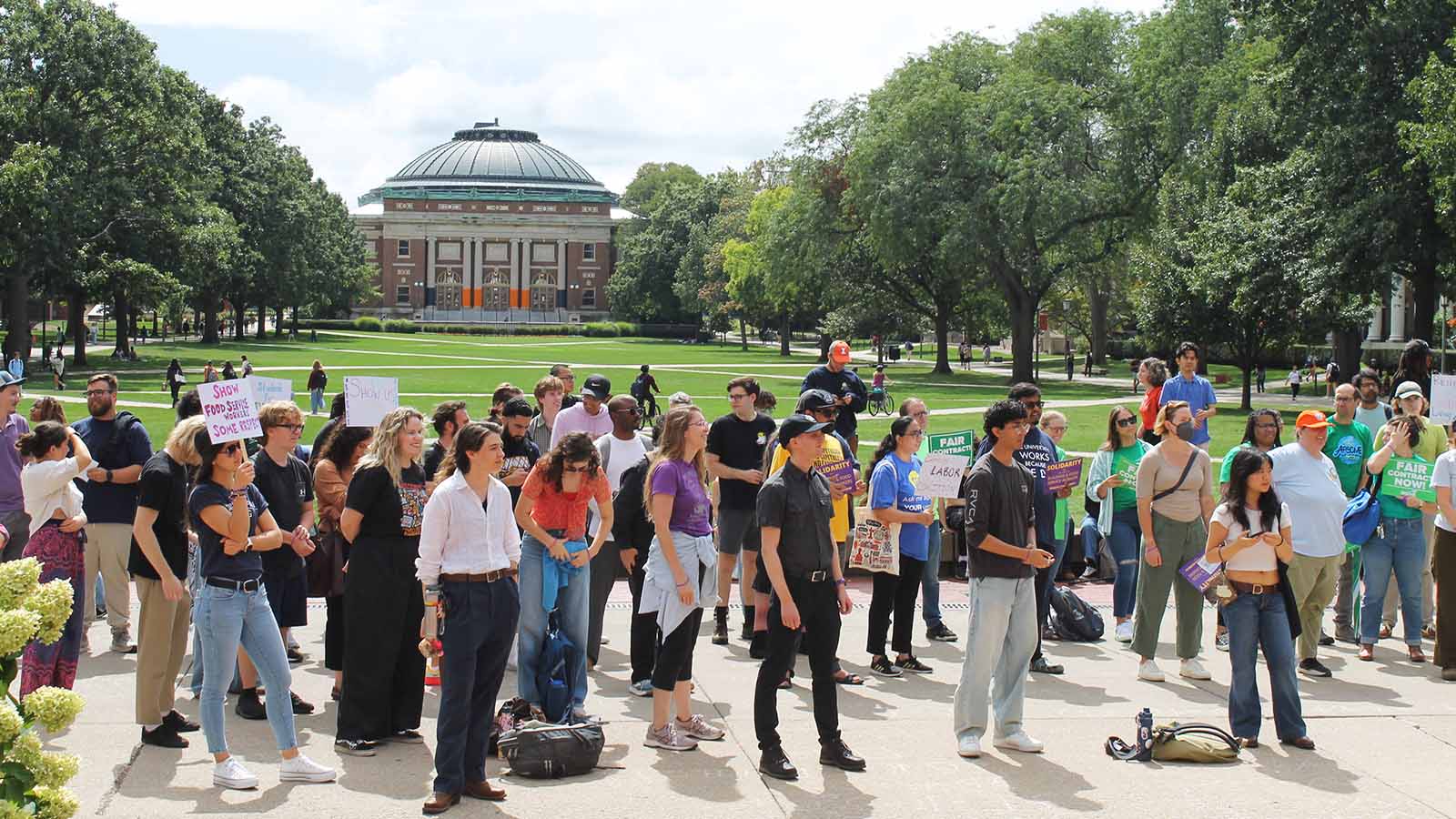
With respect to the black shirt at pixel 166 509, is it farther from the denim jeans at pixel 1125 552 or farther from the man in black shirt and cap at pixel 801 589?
the denim jeans at pixel 1125 552

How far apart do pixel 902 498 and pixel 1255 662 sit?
2.79m

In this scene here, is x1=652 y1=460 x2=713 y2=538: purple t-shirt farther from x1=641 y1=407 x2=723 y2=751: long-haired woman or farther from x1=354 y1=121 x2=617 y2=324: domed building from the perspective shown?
x1=354 y1=121 x2=617 y2=324: domed building

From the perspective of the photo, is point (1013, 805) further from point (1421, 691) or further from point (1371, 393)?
point (1371, 393)

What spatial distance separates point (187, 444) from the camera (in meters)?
7.66

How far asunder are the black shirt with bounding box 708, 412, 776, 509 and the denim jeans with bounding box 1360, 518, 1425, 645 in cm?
494

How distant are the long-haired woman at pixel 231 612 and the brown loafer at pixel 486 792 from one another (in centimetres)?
82

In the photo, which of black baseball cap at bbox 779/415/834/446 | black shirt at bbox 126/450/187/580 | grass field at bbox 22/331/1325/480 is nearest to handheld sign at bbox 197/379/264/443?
black shirt at bbox 126/450/187/580

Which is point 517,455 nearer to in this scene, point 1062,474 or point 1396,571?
point 1062,474

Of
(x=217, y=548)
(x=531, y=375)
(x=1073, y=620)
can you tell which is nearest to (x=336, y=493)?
(x=217, y=548)

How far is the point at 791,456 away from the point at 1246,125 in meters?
38.1

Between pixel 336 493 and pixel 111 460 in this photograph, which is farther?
pixel 111 460

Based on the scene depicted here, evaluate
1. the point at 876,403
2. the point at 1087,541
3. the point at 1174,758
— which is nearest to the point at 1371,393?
the point at 1087,541

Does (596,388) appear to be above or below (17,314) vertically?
below

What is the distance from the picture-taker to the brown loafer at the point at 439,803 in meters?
6.83
